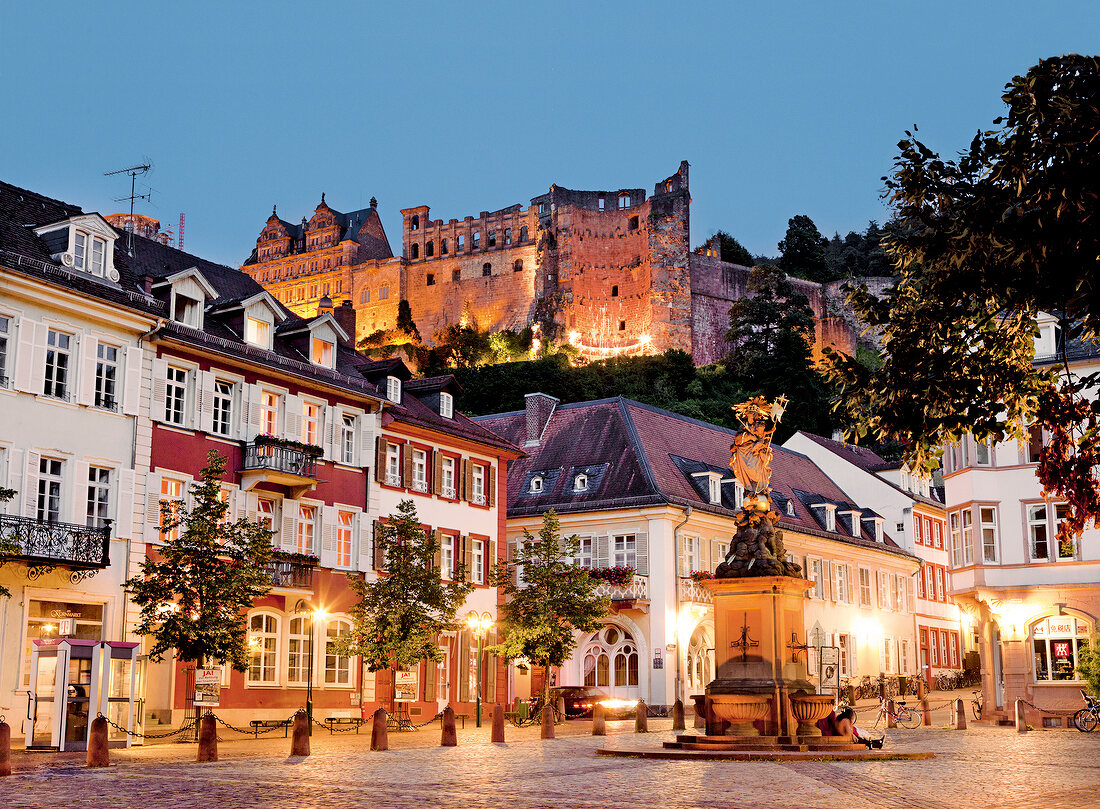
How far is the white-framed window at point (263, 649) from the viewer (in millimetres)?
34625

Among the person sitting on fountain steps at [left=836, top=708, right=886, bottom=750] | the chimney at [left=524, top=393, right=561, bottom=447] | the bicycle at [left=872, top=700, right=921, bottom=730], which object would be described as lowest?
the bicycle at [left=872, top=700, right=921, bottom=730]

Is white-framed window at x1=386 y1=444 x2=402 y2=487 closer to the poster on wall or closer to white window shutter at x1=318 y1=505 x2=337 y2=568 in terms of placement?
white window shutter at x1=318 y1=505 x2=337 y2=568

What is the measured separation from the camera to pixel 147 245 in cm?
3731

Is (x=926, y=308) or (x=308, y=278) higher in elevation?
(x=308, y=278)

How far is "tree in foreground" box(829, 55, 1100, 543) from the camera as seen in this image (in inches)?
418

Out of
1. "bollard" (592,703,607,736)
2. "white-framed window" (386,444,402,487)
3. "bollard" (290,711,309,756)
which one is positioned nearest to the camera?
"bollard" (290,711,309,756)

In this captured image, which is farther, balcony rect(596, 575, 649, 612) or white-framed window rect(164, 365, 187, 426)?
balcony rect(596, 575, 649, 612)

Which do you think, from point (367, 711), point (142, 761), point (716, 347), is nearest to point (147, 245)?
point (367, 711)

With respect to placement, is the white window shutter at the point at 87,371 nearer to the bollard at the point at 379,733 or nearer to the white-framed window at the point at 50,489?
the white-framed window at the point at 50,489

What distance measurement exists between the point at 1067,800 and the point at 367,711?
2571 cm

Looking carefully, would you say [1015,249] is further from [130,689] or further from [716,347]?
[716,347]

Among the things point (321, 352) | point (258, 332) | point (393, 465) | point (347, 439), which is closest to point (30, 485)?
point (258, 332)

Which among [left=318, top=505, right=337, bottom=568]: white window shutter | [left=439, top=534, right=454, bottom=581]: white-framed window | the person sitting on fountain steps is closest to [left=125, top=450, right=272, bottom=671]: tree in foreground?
[left=318, top=505, right=337, bottom=568]: white window shutter

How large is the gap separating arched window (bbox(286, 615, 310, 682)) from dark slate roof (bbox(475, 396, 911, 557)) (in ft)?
48.7
